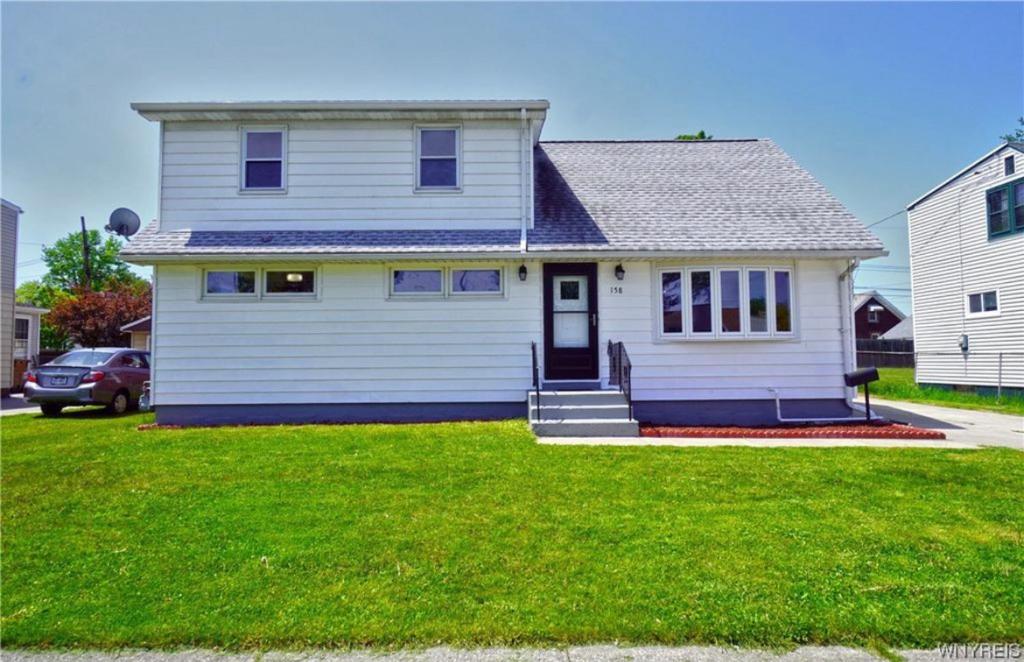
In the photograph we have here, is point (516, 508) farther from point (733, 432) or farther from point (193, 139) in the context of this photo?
point (193, 139)

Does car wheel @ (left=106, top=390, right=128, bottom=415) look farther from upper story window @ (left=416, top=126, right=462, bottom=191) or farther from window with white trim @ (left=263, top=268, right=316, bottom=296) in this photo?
upper story window @ (left=416, top=126, right=462, bottom=191)

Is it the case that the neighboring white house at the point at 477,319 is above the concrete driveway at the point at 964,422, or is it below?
above

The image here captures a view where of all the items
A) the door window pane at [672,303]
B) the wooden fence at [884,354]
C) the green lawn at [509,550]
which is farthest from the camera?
the wooden fence at [884,354]

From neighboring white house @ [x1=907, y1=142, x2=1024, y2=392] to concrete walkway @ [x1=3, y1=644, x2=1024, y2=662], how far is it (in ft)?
53.4

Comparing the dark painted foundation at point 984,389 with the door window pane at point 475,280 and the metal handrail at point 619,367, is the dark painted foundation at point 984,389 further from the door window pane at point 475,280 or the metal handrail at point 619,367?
the door window pane at point 475,280

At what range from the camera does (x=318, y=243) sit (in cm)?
974

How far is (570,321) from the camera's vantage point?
9992 millimetres

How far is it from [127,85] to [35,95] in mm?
2508

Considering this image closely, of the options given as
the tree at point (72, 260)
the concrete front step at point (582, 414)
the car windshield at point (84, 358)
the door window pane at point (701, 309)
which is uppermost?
the tree at point (72, 260)

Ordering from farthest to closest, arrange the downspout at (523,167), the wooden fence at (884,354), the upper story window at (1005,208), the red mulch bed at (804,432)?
the wooden fence at (884,354)
the upper story window at (1005,208)
the downspout at (523,167)
the red mulch bed at (804,432)

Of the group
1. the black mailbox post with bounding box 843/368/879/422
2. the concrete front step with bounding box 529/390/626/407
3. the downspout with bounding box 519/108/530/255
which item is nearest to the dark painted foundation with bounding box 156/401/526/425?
the concrete front step with bounding box 529/390/626/407

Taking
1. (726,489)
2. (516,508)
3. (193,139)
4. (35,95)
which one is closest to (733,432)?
(726,489)

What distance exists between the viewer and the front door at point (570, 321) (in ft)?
32.5

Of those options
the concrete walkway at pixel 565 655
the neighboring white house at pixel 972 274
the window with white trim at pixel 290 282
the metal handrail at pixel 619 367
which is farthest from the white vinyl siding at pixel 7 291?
the neighboring white house at pixel 972 274
